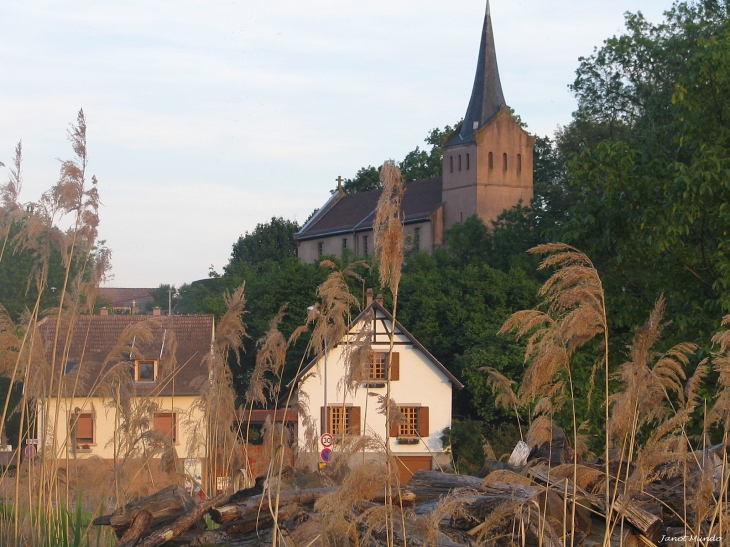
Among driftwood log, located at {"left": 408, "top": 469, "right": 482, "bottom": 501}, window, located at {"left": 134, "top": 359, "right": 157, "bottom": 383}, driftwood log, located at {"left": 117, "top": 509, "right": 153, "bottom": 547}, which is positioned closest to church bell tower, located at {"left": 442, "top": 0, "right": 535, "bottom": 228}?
window, located at {"left": 134, "top": 359, "right": 157, "bottom": 383}

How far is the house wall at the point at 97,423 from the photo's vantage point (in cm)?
709

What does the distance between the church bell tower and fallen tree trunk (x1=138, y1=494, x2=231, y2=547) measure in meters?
70.1

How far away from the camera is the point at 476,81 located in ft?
254

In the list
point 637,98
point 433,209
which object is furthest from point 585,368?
point 433,209

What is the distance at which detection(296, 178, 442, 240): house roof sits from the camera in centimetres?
7925

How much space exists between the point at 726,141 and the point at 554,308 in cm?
1170

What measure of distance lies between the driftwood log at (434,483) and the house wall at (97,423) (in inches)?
90.0

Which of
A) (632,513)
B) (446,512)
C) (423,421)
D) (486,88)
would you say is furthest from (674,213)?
(486,88)

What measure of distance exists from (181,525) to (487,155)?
72171 millimetres

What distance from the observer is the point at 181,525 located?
634 centimetres

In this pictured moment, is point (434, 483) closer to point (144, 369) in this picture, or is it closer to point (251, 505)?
point (251, 505)

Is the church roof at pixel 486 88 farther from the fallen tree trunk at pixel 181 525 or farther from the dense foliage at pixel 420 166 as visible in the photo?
the fallen tree trunk at pixel 181 525

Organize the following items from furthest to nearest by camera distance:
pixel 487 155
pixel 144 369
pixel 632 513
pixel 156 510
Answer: pixel 487 155
pixel 144 369
pixel 156 510
pixel 632 513

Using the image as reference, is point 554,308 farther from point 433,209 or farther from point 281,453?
point 433,209
